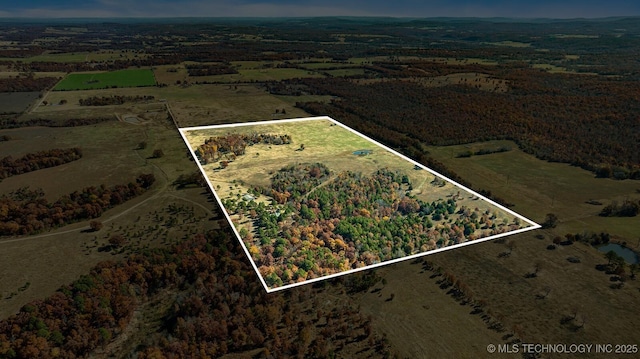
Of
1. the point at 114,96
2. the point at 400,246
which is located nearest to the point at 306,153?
the point at 400,246

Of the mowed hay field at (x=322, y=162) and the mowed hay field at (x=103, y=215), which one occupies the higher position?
the mowed hay field at (x=322, y=162)

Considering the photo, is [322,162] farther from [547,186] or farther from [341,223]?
[547,186]

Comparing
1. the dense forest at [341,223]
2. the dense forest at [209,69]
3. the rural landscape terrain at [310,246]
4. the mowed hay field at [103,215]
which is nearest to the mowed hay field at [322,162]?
the rural landscape terrain at [310,246]

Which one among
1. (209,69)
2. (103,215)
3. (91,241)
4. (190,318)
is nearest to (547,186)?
(190,318)

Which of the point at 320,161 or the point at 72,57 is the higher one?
the point at 320,161

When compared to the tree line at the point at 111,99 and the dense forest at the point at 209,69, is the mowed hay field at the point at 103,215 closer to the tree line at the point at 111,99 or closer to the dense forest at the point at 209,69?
the tree line at the point at 111,99

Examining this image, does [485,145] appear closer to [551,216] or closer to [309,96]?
[551,216]

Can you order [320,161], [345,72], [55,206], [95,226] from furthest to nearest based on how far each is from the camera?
1. [345,72]
2. [55,206]
3. [95,226]
4. [320,161]
